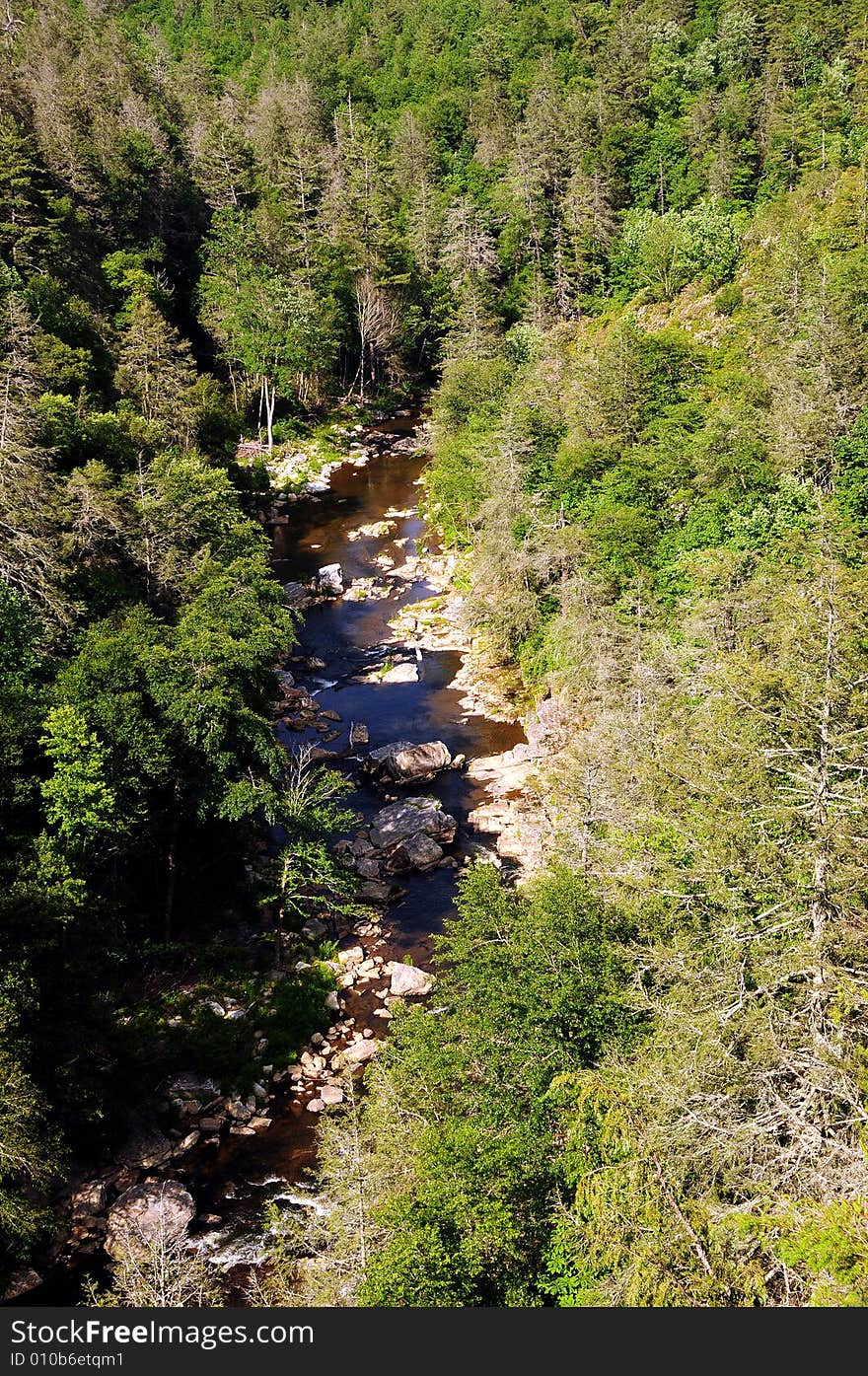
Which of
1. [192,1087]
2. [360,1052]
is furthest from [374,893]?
[192,1087]

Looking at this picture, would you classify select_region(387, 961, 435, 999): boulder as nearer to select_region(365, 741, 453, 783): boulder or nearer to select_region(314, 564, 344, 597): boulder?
select_region(365, 741, 453, 783): boulder

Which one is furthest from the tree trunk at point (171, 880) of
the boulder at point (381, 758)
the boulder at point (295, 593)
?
the boulder at point (295, 593)

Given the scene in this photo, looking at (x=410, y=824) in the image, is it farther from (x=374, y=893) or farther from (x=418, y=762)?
(x=418, y=762)

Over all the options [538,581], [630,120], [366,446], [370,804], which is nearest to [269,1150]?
[370,804]

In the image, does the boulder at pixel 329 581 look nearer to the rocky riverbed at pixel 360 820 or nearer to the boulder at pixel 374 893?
the rocky riverbed at pixel 360 820

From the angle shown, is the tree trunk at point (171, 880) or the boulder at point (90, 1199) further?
the tree trunk at point (171, 880)

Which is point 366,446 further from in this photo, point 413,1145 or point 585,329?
point 413,1145
